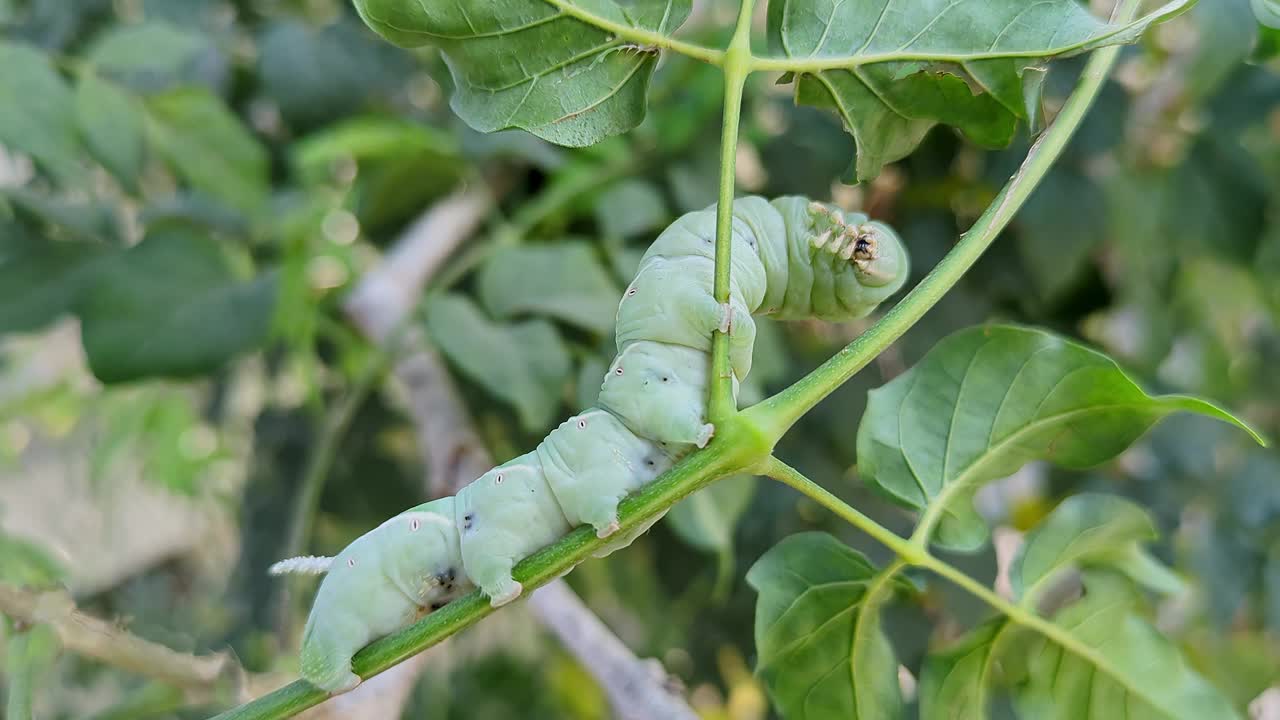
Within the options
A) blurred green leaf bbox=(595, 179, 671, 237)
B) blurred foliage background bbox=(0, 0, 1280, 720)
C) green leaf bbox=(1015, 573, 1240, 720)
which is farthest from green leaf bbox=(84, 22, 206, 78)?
green leaf bbox=(1015, 573, 1240, 720)

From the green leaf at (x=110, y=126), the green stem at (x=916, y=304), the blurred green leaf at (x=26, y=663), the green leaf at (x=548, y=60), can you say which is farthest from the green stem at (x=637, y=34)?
the green leaf at (x=110, y=126)

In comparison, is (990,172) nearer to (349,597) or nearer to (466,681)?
(349,597)

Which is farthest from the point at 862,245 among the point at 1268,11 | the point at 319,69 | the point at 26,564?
the point at 319,69

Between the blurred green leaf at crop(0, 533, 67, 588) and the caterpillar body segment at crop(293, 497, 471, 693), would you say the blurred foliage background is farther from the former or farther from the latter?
the caterpillar body segment at crop(293, 497, 471, 693)

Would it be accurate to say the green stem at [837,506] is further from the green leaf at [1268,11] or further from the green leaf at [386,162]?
the green leaf at [386,162]

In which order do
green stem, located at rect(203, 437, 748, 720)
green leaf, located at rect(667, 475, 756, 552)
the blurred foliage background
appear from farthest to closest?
the blurred foliage background
green leaf, located at rect(667, 475, 756, 552)
green stem, located at rect(203, 437, 748, 720)

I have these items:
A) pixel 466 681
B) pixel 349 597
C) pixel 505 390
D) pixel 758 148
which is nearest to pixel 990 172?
pixel 758 148
